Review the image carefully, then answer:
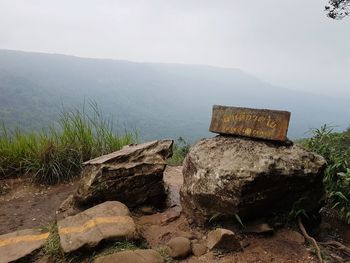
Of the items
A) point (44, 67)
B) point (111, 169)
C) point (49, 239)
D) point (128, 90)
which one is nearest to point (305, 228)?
point (111, 169)

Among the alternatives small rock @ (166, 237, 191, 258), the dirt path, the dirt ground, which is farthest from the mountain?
small rock @ (166, 237, 191, 258)

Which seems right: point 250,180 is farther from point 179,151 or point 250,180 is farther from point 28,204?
point 179,151

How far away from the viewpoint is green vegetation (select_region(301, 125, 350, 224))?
400 cm

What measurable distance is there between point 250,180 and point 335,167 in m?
1.55

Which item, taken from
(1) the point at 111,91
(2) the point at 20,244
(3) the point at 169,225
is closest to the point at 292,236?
(3) the point at 169,225

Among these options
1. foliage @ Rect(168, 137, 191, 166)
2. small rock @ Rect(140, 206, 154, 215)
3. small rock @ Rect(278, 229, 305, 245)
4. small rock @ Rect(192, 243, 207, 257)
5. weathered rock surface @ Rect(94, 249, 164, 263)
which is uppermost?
small rock @ Rect(278, 229, 305, 245)

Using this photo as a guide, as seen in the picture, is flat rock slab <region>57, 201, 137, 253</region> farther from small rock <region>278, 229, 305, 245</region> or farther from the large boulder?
small rock <region>278, 229, 305, 245</region>

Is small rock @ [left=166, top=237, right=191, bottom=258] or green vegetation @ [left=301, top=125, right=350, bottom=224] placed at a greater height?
green vegetation @ [left=301, top=125, right=350, bottom=224]

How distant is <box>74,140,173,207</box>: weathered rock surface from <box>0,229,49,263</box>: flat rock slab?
76 cm

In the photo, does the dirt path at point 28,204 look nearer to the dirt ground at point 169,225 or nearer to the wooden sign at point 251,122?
the dirt ground at point 169,225

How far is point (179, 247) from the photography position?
318 cm

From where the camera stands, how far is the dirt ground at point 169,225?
315 cm

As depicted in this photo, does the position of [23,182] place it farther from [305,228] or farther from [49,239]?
[305,228]

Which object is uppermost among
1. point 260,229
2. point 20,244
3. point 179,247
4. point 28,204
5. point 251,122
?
point 251,122
